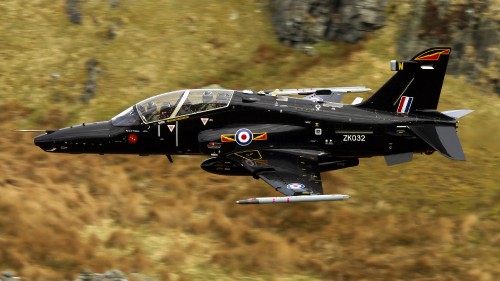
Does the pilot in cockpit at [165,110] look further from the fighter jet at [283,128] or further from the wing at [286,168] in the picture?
the wing at [286,168]

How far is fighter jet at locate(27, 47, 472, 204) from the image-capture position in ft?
76.2

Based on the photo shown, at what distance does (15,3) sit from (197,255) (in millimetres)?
18941

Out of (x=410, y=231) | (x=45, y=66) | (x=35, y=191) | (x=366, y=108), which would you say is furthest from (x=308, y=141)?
(x=45, y=66)

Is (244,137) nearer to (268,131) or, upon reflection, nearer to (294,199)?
(268,131)

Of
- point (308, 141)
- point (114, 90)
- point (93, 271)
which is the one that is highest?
point (114, 90)

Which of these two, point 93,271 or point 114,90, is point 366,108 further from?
point 114,90

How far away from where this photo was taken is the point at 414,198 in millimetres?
25344

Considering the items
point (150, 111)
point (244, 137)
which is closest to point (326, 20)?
point (244, 137)

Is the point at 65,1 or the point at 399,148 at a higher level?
the point at 65,1

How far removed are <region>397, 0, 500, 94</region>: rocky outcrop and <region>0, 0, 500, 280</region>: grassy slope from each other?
70 centimetres

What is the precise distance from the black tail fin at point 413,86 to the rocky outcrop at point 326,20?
9706 millimetres

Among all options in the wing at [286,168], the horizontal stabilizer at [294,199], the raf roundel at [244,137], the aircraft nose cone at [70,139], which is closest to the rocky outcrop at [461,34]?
the wing at [286,168]

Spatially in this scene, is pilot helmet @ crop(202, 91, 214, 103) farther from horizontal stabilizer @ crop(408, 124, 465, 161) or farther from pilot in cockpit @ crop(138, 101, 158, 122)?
horizontal stabilizer @ crop(408, 124, 465, 161)

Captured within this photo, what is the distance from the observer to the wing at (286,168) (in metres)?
21.5
